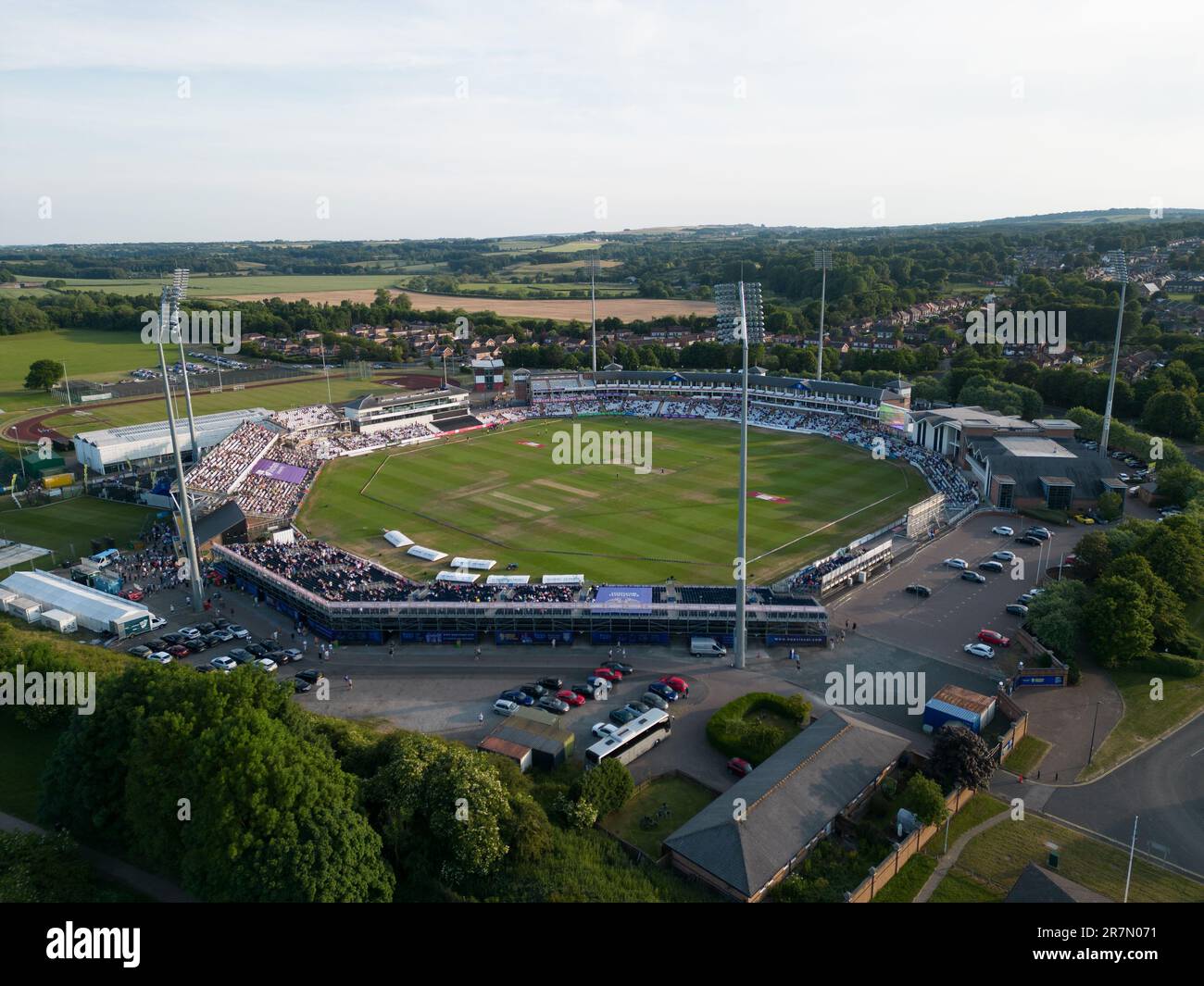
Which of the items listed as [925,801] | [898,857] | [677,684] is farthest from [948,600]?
[898,857]

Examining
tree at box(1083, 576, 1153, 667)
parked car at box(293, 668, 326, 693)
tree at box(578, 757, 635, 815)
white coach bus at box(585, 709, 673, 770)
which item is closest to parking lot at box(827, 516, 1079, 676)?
tree at box(1083, 576, 1153, 667)

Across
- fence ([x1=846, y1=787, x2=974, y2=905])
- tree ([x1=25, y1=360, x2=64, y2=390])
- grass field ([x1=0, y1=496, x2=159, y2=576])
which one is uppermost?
tree ([x1=25, y1=360, x2=64, y2=390])

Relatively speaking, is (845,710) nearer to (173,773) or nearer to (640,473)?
(173,773)

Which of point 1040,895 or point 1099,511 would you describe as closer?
point 1040,895

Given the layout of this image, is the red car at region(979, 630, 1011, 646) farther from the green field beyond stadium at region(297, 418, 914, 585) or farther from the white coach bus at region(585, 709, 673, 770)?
the white coach bus at region(585, 709, 673, 770)

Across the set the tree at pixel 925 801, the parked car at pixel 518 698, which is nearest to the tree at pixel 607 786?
the parked car at pixel 518 698

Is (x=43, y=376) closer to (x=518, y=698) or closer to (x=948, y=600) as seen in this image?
(x=518, y=698)

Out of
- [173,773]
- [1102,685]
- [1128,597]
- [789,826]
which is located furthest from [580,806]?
[1128,597]

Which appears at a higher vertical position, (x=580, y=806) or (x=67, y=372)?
(x=67, y=372)
